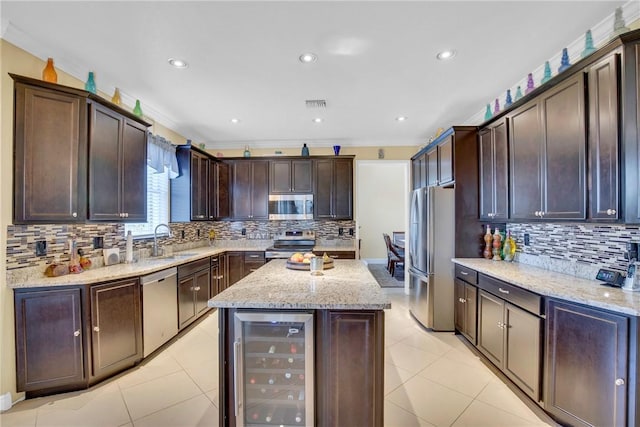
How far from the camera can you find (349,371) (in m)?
1.60

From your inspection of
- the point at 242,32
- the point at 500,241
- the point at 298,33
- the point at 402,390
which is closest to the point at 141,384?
the point at 402,390

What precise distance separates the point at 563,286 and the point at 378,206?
21.6 ft

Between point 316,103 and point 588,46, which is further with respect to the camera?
point 316,103

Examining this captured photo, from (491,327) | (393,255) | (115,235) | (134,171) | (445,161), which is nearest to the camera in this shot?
(491,327)

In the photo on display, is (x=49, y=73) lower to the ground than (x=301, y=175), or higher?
higher

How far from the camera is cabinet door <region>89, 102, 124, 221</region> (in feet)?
7.77

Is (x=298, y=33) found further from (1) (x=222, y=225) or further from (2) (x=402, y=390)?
(1) (x=222, y=225)

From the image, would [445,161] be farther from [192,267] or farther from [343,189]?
[192,267]

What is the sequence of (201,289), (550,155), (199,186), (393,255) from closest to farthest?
(550,155)
(201,289)
(199,186)
(393,255)

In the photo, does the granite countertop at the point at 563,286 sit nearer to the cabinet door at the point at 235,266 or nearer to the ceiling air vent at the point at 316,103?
the ceiling air vent at the point at 316,103

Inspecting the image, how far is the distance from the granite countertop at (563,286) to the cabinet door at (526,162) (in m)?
0.51

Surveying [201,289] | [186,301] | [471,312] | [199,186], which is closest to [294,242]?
[201,289]

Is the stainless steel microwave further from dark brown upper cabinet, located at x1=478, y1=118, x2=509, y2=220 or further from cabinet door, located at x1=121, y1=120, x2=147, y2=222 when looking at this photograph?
dark brown upper cabinet, located at x1=478, y1=118, x2=509, y2=220

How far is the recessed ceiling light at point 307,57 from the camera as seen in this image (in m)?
2.32
